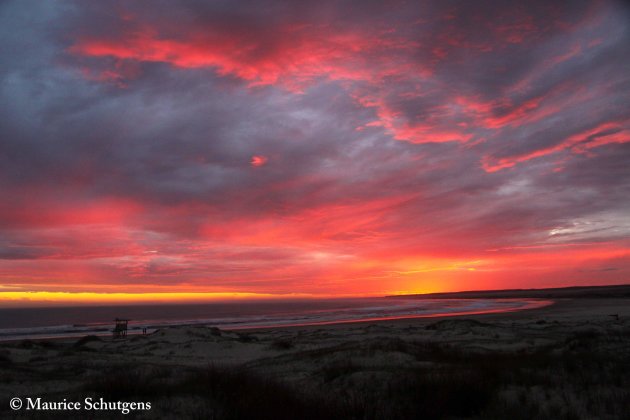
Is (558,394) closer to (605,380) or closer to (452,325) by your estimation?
(605,380)

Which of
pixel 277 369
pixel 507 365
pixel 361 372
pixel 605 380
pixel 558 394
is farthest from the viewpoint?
pixel 277 369

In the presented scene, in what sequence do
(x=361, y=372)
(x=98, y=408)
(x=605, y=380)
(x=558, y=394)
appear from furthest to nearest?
(x=361, y=372) → (x=605, y=380) → (x=558, y=394) → (x=98, y=408)

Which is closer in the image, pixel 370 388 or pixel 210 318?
pixel 370 388

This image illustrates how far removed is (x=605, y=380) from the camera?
11.3 m

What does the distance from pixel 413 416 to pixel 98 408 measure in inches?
270

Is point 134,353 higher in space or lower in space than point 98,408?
lower

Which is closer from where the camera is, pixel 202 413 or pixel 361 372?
pixel 202 413

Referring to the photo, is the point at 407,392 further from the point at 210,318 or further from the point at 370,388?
the point at 210,318

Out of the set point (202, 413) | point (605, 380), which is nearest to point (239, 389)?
point (202, 413)
